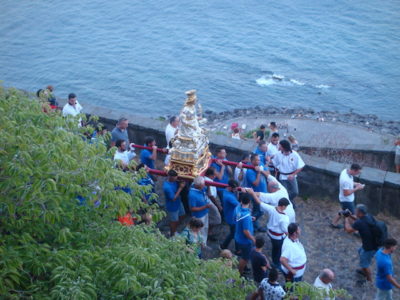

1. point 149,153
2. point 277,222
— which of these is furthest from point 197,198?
point 149,153

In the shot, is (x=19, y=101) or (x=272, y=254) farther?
(x=272, y=254)

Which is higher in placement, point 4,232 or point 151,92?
point 4,232

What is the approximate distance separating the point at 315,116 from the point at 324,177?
21531mm

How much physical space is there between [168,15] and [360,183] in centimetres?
4343

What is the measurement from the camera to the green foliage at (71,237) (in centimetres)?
583

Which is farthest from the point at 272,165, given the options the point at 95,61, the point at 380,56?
the point at 380,56

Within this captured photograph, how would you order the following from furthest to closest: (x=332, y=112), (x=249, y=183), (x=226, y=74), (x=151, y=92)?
(x=226, y=74)
(x=151, y=92)
(x=332, y=112)
(x=249, y=183)

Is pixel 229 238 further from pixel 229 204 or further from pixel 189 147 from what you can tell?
pixel 189 147

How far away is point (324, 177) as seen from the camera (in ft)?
42.5

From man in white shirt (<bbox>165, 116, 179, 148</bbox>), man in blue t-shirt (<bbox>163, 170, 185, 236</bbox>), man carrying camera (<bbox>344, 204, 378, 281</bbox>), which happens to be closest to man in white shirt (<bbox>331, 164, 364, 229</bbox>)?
man carrying camera (<bbox>344, 204, 378, 281</bbox>)

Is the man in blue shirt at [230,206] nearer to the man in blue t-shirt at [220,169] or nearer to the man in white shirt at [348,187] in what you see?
the man in blue t-shirt at [220,169]

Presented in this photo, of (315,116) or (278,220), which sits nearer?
(278,220)

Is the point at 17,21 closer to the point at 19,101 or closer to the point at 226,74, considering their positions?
the point at 226,74

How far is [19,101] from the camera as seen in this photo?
8164 mm
